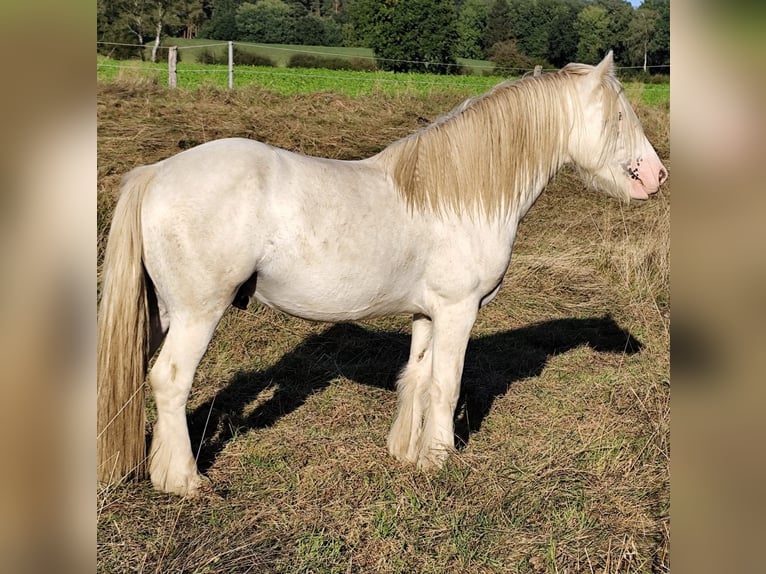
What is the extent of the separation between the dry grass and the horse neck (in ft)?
4.13

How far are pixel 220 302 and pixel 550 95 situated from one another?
187 centimetres

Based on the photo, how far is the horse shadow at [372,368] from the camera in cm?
392

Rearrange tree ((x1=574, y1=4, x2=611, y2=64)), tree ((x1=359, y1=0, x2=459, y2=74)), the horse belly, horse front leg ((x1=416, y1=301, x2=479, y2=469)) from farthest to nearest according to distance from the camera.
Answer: tree ((x1=359, y1=0, x2=459, y2=74)) < tree ((x1=574, y1=4, x2=611, y2=64)) < horse front leg ((x1=416, y1=301, x2=479, y2=469)) < the horse belly

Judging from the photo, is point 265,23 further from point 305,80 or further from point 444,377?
point 444,377

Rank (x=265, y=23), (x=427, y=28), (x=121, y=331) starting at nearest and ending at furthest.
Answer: (x=121, y=331) < (x=427, y=28) < (x=265, y=23)

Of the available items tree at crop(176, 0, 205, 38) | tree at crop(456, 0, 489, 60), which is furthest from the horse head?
tree at crop(176, 0, 205, 38)

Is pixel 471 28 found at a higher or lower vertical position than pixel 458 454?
higher

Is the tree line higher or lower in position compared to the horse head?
higher

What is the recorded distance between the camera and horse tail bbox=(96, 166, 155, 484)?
279cm

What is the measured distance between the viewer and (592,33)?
38031 mm

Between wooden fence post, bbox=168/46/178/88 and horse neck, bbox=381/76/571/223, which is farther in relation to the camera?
wooden fence post, bbox=168/46/178/88

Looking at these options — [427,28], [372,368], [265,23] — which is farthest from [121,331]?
[265,23]

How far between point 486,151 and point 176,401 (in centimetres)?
181

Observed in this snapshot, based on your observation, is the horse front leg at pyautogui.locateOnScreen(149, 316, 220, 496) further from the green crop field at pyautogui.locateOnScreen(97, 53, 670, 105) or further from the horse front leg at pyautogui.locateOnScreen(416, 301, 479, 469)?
the green crop field at pyautogui.locateOnScreen(97, 53, 670, 105)
